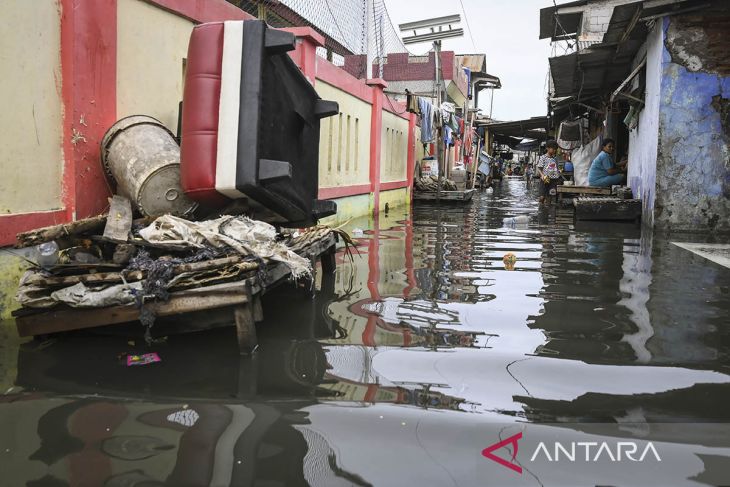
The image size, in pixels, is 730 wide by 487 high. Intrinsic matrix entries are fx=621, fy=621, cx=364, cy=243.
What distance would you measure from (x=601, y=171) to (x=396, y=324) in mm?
10308

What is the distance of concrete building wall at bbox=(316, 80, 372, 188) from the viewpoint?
926cm

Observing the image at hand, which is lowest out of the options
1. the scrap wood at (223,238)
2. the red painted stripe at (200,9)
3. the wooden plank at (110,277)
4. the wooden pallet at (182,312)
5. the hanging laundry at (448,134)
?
the wooden pallet at (182,312)

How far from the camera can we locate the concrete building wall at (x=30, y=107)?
350 cm

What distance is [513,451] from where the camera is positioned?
2102 millimetres

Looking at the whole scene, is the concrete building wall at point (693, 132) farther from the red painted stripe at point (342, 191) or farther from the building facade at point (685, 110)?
the red painted stripe at point (342, 191)

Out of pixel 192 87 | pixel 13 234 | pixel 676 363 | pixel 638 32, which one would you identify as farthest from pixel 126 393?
pixel 638 32

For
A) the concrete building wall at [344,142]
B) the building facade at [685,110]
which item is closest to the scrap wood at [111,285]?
the concrete building wall at [344,142]

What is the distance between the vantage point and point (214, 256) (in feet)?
10.9

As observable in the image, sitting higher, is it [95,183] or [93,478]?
[95,183]

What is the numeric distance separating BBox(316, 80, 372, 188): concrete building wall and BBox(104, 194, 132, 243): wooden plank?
5.33 m

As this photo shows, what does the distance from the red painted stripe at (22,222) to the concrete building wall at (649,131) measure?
8.34 m

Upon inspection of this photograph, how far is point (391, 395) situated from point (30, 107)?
9.05ft

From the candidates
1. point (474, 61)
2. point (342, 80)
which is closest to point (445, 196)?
point (342, 80)

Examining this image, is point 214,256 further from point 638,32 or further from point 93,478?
point 638,32
